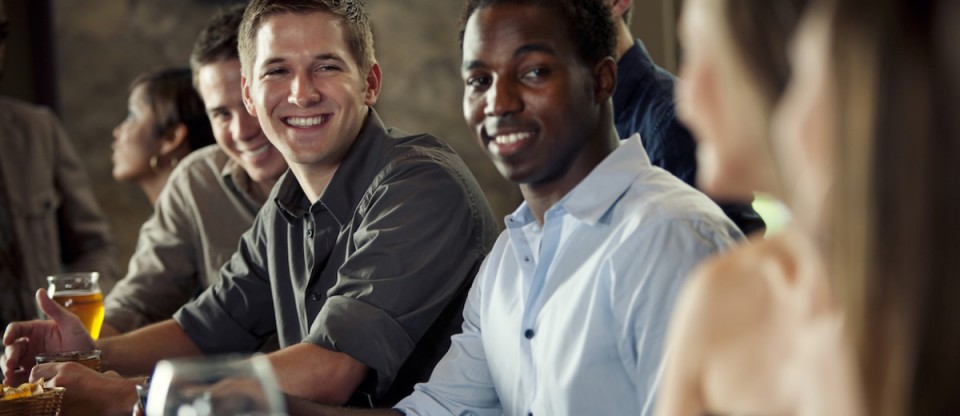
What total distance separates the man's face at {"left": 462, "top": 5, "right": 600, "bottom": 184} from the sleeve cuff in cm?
41

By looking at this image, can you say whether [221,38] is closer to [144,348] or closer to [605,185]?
[144,348]

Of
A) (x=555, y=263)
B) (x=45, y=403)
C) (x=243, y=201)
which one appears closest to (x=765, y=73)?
(x=555, y=263)

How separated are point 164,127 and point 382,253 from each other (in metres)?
1.87

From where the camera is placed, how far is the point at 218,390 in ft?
2.83

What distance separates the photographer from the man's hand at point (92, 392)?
1875mm

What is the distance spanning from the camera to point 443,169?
85.2 inches

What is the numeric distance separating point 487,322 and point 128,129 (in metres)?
2.26

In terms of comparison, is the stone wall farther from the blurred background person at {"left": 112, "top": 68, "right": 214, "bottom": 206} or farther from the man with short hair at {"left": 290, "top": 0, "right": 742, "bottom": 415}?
the man with short hair at {"left": 290, "top": 0, "right": 742, "bottom": 415}

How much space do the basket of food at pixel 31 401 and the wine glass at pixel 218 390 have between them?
0.85 m

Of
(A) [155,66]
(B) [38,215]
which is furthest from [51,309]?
(A) [155,66]

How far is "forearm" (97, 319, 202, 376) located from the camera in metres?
2.41

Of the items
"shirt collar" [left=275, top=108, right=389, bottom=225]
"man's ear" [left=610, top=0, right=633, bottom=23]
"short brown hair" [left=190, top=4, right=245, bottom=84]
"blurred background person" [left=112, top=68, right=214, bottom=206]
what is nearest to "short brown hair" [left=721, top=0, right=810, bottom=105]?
"shirt collar" [left=275, top=108, right=389, bottom=225]

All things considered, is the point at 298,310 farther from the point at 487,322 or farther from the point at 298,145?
the point at 487,322

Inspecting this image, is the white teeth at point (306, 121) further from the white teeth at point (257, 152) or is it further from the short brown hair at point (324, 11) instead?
the white teeth at point (257, 152)
